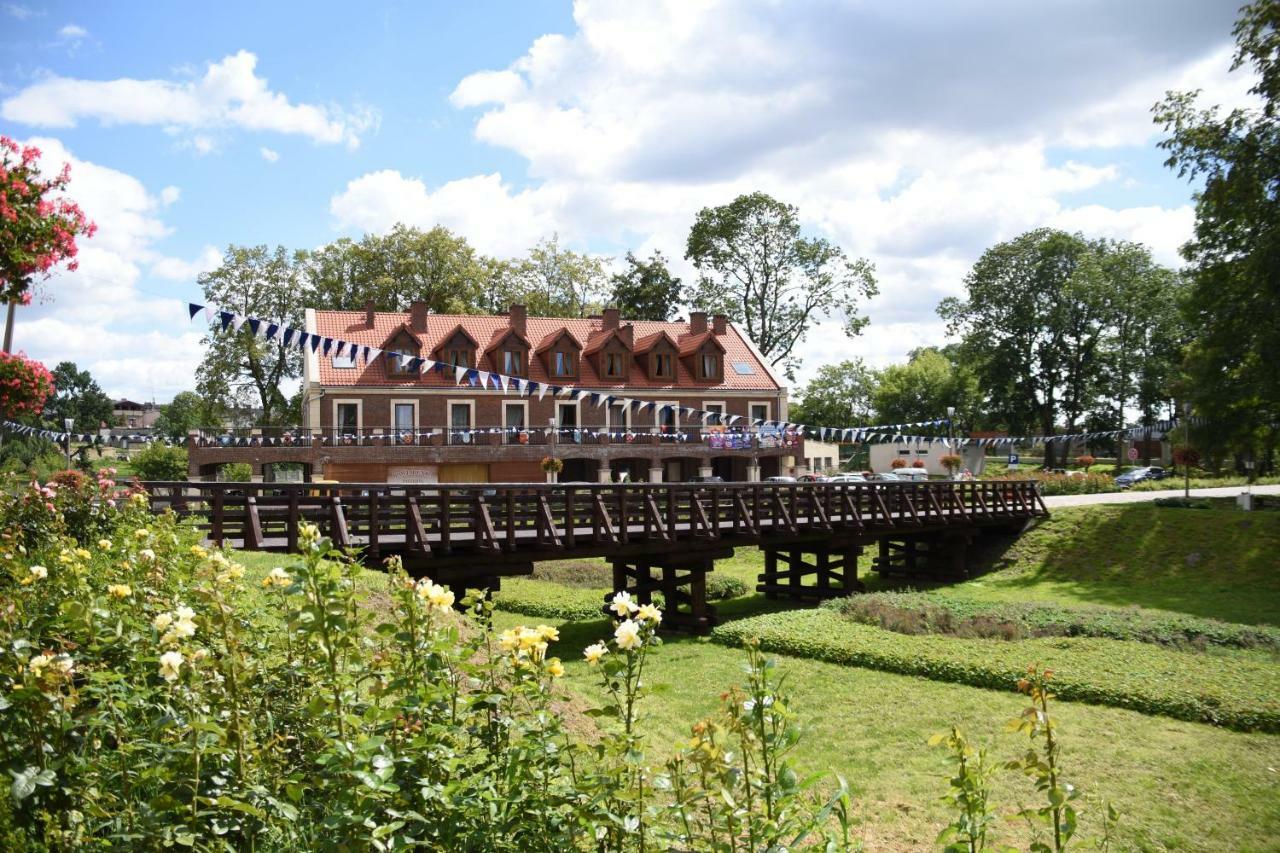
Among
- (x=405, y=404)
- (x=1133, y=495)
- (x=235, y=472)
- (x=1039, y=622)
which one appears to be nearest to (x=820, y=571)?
(x=1039, y=622)

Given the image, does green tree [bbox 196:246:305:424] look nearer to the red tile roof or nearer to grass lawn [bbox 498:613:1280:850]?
the red tile roof

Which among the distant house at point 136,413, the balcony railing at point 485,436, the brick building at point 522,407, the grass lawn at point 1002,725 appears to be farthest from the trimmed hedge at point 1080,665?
the distant house at point 136,413

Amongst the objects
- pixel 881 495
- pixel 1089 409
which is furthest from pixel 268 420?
pixel 1089 409

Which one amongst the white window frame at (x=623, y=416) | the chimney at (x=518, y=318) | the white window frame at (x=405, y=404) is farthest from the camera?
the chimney at (x=518, y=318)

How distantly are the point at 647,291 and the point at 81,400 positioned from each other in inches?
3482

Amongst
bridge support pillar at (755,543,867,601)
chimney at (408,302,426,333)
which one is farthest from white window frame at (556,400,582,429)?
bridge support pillar at (755,543,867,601)

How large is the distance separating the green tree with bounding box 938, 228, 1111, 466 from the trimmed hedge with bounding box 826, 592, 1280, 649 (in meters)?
39.5

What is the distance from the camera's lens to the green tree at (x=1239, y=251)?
80.9ft

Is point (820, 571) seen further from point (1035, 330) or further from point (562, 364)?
point (1035, 330)

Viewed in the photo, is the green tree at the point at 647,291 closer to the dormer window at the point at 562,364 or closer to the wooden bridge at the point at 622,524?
the dormer window at the point at 562,364

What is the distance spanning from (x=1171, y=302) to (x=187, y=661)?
5886cm

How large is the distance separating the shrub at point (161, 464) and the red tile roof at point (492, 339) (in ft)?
42.1

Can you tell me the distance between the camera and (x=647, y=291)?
176ft

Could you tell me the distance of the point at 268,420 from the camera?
4441 centimetres
